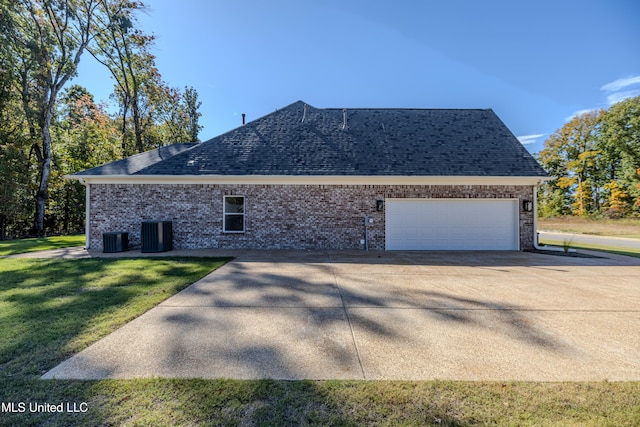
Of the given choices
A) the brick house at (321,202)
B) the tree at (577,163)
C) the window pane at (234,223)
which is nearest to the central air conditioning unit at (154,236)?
the brick house at (321,202)

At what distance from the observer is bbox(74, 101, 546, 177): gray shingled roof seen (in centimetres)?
1069

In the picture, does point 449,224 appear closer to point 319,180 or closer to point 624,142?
point 319,180

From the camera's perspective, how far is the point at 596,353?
3.07 meters

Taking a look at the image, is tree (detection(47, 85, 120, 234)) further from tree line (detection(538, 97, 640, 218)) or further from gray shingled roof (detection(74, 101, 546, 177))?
tree line (detection(538, 97, 640, 218))

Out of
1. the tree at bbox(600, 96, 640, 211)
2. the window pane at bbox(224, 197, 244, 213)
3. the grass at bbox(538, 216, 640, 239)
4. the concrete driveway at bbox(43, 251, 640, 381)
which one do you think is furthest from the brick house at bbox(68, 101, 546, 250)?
the tree at bbox(600, 96, 640, 211)

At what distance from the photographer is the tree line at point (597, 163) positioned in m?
29.3

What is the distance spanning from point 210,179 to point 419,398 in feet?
32.7

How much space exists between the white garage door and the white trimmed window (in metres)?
5.66

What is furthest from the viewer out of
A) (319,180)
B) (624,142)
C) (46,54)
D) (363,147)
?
(624,142)

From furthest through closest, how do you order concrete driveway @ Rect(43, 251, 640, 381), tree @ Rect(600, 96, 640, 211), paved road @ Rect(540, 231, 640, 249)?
tree @ Rect(600, 96, 640, 211)
paved road @ Rect(540, 231, 640, 249)
concrete driveway @ Rect(43, 251, 640, 381)

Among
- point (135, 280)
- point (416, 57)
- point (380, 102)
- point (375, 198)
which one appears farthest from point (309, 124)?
point (135, 280)

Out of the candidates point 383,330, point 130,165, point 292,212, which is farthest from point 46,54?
point 383,330

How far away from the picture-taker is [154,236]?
31.8 ft

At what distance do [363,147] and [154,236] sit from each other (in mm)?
8773
